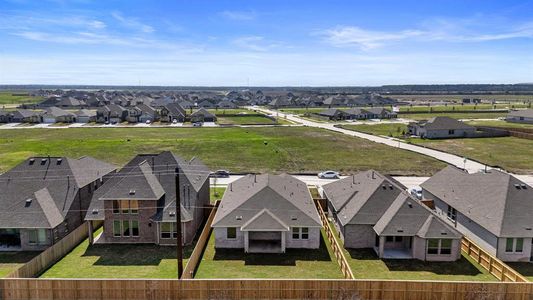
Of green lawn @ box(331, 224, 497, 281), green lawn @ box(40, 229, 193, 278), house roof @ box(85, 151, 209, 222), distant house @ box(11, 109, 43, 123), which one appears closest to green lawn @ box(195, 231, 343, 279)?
green lawn @ box(331, 224, 497, 281)

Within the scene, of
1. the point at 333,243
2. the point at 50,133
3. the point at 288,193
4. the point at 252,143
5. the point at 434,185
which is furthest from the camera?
the point at 50,133

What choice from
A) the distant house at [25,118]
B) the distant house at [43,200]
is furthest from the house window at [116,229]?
the distant house at [25,118]

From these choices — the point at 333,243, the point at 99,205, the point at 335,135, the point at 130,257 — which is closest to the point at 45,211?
the point at 99,205

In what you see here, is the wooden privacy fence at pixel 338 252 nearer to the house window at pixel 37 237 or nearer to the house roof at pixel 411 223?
the house roof at pixel 411 223

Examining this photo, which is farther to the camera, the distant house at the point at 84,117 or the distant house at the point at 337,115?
the distant house at the point at 337,115

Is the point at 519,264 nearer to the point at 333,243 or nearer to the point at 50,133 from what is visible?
the point at 333,243

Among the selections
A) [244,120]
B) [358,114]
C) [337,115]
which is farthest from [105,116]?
[358,114]

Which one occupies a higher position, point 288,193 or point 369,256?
point 288,193
